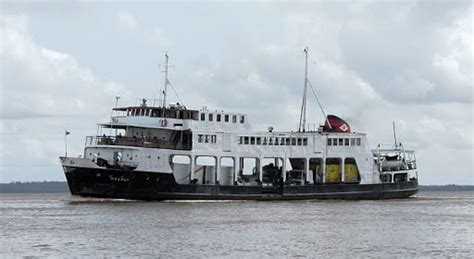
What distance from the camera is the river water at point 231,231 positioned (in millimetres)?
38625

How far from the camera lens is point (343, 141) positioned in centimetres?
7562

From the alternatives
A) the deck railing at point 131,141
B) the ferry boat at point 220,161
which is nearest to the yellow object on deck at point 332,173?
the ferry boat at point 220,161

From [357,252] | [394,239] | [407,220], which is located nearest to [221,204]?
[407,220]

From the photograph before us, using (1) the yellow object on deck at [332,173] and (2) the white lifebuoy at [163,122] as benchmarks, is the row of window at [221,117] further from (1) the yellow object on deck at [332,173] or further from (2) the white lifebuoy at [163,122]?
(1) the yellow object on deck at [332,173]

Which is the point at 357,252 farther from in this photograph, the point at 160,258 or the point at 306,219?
the point at 306,219

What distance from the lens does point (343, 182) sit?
74.9m

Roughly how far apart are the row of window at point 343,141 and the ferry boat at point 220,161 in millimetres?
84

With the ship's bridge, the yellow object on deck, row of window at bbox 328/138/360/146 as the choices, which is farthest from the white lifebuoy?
the yellow object on deck

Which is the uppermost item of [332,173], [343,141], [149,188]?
[343,141]

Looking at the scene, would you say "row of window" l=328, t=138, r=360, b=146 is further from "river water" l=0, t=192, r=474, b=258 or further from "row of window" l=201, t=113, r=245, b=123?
"river water" l=0, t=192, r=474, b=258

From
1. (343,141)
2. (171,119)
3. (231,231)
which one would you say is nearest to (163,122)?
(171,119)

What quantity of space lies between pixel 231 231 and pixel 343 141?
101ft

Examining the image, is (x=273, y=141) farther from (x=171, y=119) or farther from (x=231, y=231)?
(x=231, y=231)

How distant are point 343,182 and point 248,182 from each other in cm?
822
